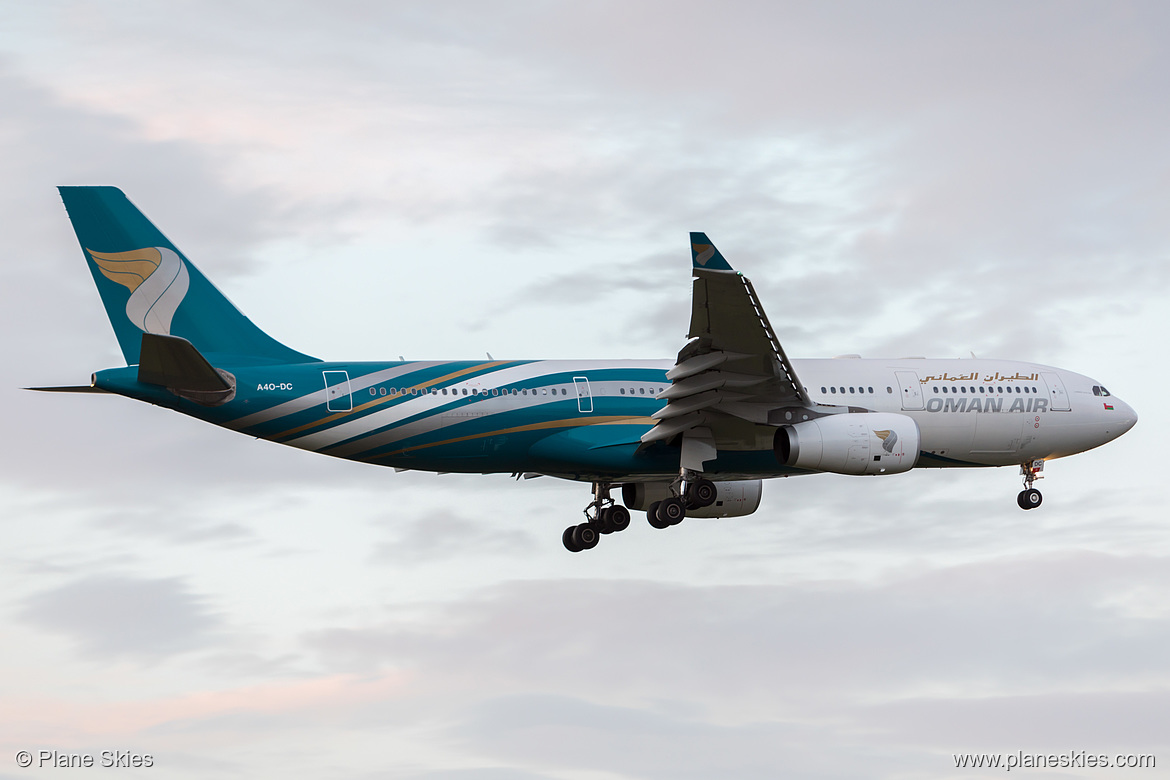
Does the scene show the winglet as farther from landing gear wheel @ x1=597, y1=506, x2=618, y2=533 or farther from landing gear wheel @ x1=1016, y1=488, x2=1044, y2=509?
landing gear wheel @ x1=1016, y1=488, x2=1044, y2=509

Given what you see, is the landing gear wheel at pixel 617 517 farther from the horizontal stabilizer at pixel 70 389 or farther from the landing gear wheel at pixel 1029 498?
the horizontal stabilizer at pixel 70 389

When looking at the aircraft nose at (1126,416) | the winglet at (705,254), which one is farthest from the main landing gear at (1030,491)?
the winglet at (705,254)

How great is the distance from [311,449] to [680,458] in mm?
9555

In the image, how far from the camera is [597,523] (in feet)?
130

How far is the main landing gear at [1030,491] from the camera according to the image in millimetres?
39625

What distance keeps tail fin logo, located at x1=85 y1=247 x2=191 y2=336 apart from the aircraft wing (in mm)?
12625

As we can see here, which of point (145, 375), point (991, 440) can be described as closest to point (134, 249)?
point (145, 375)

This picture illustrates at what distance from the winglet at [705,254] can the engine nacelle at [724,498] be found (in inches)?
512

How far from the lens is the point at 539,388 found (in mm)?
34719

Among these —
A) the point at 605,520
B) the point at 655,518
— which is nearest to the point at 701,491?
the point at 655,518

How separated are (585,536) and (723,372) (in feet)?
31.7

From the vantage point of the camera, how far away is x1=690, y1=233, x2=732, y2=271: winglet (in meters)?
27.4

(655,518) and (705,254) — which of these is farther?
(655,518)

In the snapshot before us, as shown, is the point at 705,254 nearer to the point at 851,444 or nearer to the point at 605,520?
the point at 851,444
